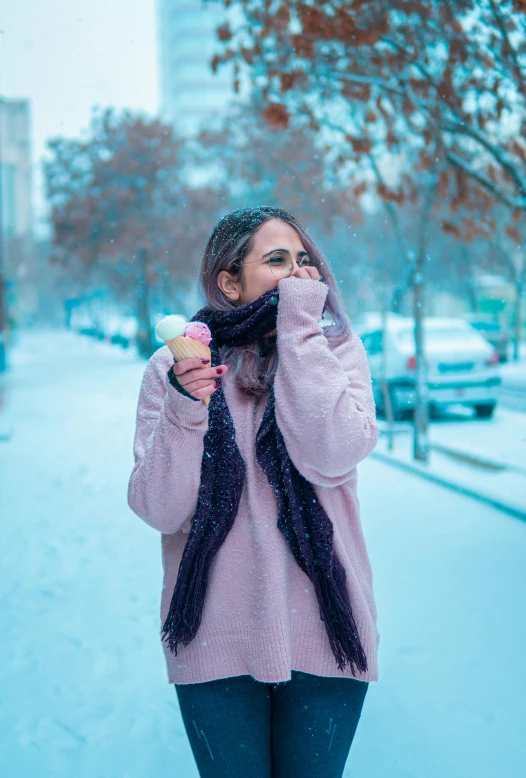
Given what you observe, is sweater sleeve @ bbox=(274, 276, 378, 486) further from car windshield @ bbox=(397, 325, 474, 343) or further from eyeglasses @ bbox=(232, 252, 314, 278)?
car windshield @ bbox=(397, 325, 474, 343)

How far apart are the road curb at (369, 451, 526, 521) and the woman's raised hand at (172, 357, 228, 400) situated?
125 inches

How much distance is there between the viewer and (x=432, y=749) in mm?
2559

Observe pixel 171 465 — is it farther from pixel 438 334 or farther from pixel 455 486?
pixel 438 334

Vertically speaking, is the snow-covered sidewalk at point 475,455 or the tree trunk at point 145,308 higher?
the tree trunk at point 145,308

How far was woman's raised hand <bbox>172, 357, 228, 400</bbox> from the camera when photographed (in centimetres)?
132

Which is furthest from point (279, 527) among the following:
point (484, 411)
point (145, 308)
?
point (484, 411)

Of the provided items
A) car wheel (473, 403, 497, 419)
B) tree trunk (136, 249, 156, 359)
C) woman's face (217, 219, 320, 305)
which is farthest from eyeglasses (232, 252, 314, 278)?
car wheel (473, 403, 497, 419)

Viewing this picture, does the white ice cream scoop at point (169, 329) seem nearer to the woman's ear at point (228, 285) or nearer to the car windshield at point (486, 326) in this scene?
the woman's ear at point (228, 285)

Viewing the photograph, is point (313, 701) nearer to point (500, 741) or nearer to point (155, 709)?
point (500, 741)

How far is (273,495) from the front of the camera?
4.83ft

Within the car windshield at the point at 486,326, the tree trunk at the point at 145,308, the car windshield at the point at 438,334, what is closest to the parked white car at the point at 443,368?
the car windshield at the point at 438,334

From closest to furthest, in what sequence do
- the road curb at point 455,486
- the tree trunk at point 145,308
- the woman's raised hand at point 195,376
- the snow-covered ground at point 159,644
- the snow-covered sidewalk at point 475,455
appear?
the woman's raised hand at point 195,376 < the snow-covered ground at point 159,644 < the tree trunk at point 145,308 < the road curb at point 455,486 < the snow-covered sidewalk at point 475,455

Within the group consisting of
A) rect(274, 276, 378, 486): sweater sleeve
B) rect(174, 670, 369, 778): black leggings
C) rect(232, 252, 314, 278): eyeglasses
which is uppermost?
rect(232, 252, 314, 278): eyeglasses

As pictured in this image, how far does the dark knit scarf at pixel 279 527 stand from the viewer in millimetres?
1414
